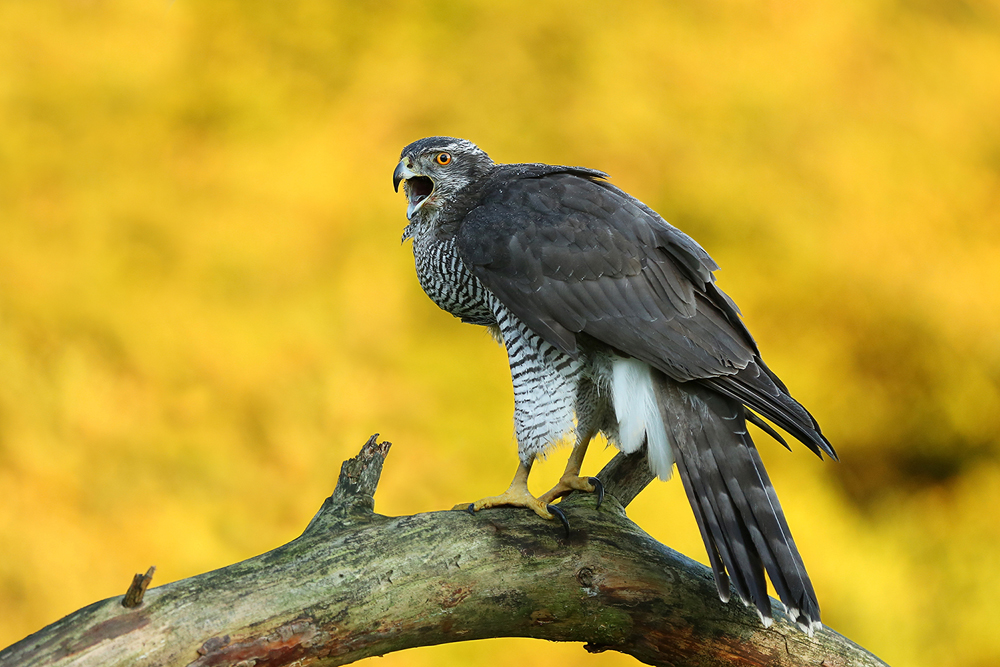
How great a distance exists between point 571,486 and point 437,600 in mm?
584

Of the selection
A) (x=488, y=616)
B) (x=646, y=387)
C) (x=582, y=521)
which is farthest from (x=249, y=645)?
(x=646, y=387)

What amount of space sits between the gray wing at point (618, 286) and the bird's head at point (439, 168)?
16 cm

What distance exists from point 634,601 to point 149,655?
3.58 feet

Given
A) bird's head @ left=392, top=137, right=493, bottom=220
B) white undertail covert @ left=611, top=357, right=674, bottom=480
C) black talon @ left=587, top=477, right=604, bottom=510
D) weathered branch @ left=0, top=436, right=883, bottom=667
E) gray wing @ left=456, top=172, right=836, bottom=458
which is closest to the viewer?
weathered branch @ left=0, top=436, right=883, bottom=667

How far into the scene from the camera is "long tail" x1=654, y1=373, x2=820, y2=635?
1785 mm

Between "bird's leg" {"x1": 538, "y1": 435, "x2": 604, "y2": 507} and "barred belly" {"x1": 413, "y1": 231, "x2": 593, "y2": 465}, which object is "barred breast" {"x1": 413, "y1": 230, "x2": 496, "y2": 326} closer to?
"barred belly" {"x1": 413, "y1": 231, "x2": 593, "y2": 465}

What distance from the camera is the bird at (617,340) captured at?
183 cm

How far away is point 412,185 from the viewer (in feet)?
8.18

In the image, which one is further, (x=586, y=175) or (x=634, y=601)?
(x=586, y=175)

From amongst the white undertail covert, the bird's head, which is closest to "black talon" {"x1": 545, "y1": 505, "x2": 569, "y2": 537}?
the white undertail covert

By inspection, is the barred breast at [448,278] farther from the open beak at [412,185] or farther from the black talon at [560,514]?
the black talon at [560,514]

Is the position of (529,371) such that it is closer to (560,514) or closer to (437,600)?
(560,514)

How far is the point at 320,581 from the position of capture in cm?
179

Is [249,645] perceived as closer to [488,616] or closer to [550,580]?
[488,616]
